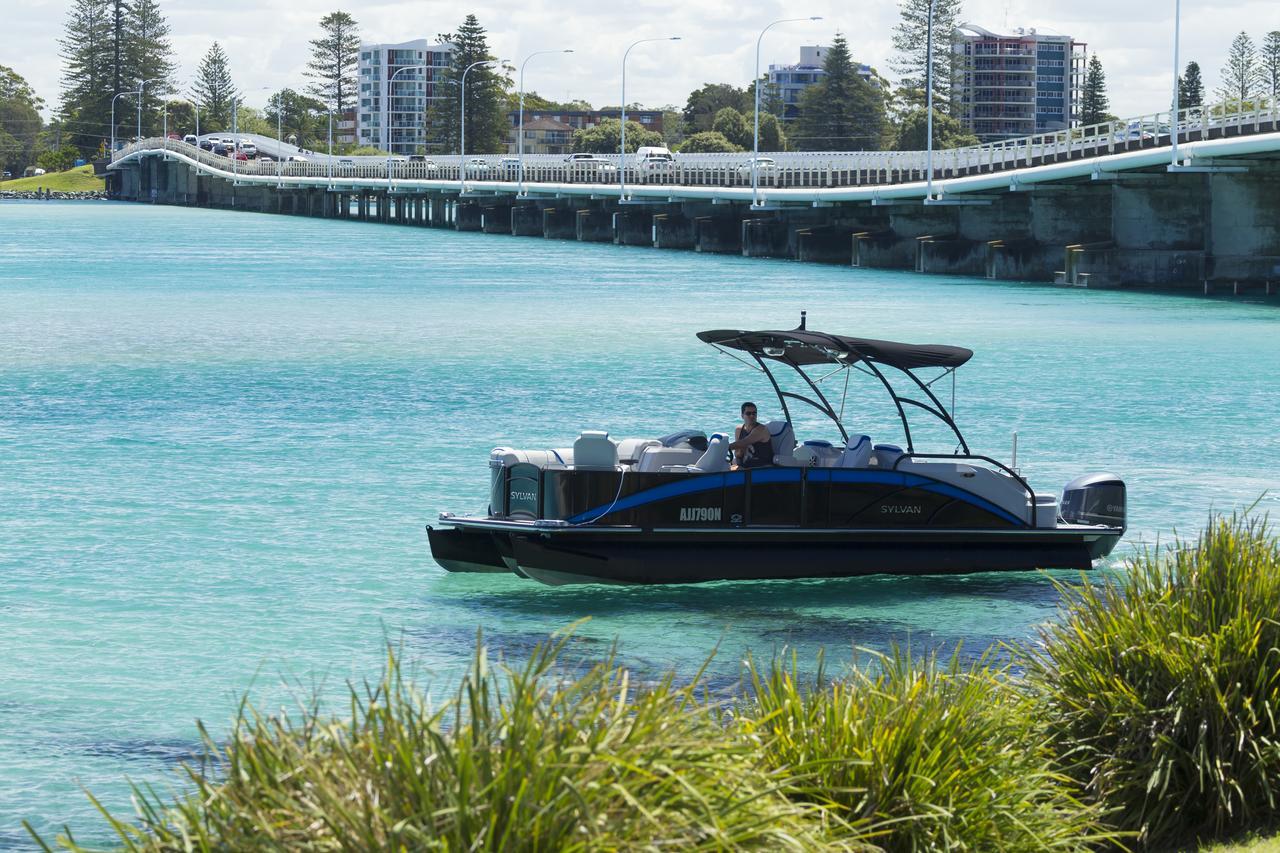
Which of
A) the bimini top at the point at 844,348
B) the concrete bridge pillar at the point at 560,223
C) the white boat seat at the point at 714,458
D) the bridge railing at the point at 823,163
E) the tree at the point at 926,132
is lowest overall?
the white boat seat at the point at 714,458

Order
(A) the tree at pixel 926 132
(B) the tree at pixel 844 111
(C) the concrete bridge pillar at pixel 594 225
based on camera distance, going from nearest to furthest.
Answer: (C) the concrete bridge pillar at pixel 594 225 → (A) the tree at pixel 926 132 → (B) the tree at pixel 844 111

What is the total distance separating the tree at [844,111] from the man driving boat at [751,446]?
153417 millimetres

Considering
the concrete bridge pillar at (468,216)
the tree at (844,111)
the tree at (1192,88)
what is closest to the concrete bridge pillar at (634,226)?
the concrete bridge pillar at (468,216)

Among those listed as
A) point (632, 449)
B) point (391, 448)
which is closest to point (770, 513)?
point (632, 449)

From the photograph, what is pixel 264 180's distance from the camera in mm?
180250

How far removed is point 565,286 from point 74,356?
33990mm

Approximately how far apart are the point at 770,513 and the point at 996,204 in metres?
68.7

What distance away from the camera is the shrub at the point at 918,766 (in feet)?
26.2

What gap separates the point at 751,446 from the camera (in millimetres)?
19750

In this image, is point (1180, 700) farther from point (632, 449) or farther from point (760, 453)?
point (632, 449)

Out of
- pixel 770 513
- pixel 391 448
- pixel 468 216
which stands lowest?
pixel 391 448

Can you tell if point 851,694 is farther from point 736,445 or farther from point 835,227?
point 835,227

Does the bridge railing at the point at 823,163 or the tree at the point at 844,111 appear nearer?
the bridge railing at the point at 823,163

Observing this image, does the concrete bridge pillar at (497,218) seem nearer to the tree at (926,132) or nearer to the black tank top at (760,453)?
the tree at (926,132)
